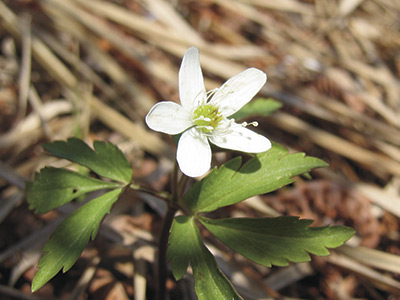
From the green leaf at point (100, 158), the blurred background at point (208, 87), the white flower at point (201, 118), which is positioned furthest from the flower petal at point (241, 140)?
the blurred background at point (208, 87)

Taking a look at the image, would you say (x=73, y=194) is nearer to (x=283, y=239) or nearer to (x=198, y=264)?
(x=198, y=264)

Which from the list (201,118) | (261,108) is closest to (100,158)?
(201,118)

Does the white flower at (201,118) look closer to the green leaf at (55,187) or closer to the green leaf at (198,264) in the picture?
the green leaf at (198,264)

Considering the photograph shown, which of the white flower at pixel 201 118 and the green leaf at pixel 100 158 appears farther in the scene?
the green leaf at pixel 100 158

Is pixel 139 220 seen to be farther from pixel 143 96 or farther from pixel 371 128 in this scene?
pixel 371 128

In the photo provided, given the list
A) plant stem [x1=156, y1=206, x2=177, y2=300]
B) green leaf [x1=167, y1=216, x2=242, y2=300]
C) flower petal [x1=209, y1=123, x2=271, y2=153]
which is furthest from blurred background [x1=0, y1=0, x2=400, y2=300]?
flower petal [x1=209, y1=123, x2=271, y2=153]
